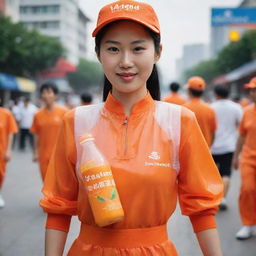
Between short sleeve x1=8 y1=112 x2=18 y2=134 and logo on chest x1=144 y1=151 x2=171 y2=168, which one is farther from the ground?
logo on chest x1=144 y1=151 x2=171 y2=168

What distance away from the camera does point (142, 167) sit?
1806mm

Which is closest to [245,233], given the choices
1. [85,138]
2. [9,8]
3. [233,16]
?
[85,138]

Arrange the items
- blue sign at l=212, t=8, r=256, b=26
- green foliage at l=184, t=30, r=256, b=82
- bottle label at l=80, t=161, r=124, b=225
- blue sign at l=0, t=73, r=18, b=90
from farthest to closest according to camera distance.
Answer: green foliage at l=184, t=30, r=256, b=82 → blue sign at l=0, t=73, r=18, b=90 → blue sign at l=212, t=8, r=256, b=26 → bottle label at l=80, t=161, r=124, b=225

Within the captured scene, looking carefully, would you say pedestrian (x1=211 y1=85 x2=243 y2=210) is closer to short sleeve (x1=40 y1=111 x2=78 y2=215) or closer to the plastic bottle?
short sleeve (x1=40 y1=111 x2=78 y2=215)

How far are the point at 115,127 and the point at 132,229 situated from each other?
1.40 feet

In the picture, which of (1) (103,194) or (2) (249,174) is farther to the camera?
(2) (249,174)

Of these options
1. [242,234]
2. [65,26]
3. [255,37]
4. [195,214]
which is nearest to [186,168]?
[195,214]

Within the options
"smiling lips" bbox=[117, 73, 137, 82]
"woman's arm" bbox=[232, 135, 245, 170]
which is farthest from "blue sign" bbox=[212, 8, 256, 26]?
"smiling lips" bbox=[117, 73, 137, 82]

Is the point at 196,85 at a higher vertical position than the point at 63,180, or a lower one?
higher

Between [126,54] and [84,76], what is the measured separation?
68425mm

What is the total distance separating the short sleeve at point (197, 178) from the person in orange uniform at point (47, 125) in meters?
4.84

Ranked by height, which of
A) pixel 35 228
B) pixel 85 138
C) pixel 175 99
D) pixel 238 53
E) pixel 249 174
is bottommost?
pixel 35 228

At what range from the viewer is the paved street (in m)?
4.73

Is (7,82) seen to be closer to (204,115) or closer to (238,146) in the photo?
(204,115)
